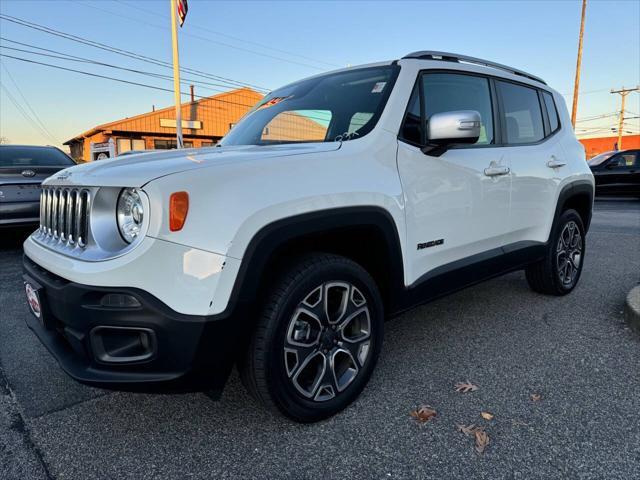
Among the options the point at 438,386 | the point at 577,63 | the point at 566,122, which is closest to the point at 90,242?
the point at 438,386

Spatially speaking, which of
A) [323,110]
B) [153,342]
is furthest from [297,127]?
[153,342]

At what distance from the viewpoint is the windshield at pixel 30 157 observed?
257 inches

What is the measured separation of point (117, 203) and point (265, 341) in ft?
2.81

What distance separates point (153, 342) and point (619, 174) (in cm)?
1693

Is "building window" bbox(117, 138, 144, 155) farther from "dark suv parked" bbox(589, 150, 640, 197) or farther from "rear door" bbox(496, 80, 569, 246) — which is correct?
"rear door" bbox(496, 80, 569, 246)

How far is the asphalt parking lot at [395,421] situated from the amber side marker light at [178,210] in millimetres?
1045

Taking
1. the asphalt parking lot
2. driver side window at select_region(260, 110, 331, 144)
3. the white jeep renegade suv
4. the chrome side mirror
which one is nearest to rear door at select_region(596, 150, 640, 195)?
the asphalt parking lot

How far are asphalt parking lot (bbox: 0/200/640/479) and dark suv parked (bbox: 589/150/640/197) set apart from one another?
13.8 metres

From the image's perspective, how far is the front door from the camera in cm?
261

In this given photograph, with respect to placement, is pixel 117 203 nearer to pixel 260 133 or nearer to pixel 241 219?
pixel 241 219

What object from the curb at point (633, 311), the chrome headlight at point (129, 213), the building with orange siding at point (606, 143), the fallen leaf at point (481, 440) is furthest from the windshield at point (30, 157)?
the building with orange siding at point (606, 143)

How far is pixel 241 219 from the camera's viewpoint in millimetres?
1862

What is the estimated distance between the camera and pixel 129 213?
1.92m

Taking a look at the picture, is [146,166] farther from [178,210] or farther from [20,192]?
[20,192]
